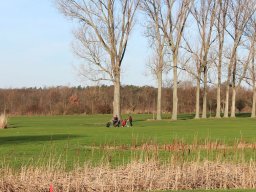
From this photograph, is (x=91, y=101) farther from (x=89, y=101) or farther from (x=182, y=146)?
(x=182, y=146)

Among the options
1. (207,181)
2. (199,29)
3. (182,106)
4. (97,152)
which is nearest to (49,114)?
(182,106)

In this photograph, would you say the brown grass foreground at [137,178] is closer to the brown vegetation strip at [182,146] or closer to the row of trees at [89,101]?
the brown vegetation strip at [182,146]

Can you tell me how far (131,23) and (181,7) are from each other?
787 cm

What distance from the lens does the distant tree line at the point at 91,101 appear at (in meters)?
94.4

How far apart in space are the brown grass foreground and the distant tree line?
3032 inches

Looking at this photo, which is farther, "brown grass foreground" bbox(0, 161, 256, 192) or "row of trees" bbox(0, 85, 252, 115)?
"row of trees" bbox(0, 85, 252, 115)

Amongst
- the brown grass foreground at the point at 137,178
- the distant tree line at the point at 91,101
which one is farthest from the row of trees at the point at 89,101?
the brown grass foreground at the point at 137,178

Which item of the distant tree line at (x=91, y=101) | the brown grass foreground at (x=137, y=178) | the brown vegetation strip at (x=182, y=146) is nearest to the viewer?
the brown grass foreground at (x=137, y=178)

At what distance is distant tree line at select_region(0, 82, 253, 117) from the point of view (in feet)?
310

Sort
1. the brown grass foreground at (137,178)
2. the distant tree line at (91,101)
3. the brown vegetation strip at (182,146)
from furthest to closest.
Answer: the distant tree line at (91,101)
the brown vegetation strip at (182,146)
the brown grass foreground at (137,178)

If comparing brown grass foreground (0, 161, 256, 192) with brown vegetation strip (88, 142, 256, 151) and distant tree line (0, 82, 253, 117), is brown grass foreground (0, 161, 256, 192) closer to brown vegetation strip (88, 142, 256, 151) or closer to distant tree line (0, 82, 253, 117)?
brown vegetation strip (88, 142, 256, 151)

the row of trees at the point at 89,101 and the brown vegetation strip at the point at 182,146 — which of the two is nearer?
the brown vegetation strip at the point at 182,146

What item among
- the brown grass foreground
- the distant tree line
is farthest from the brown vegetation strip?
the distant tree line

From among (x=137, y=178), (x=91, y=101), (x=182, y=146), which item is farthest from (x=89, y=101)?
(x=137, y=178)
